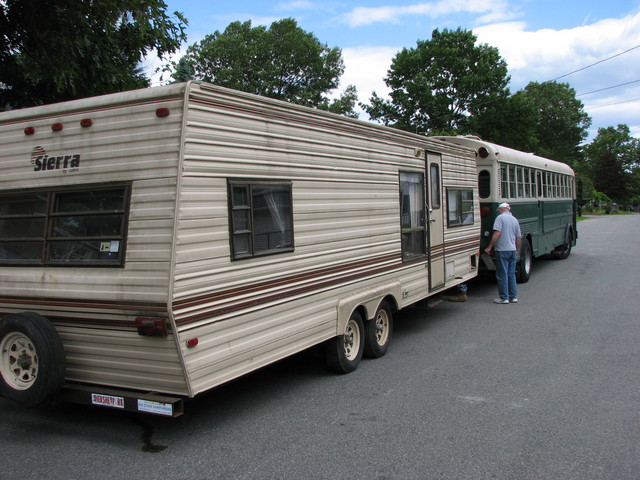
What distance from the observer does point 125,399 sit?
4109 millimetres

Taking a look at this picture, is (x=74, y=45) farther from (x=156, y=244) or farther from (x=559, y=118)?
(x=559, y=118)

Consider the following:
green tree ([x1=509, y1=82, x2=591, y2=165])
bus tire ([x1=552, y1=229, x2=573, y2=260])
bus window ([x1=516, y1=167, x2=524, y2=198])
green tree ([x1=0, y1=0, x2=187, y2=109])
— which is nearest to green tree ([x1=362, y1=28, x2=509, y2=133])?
bus tire ([x1=552, y1=229, x2=573, y2=260])

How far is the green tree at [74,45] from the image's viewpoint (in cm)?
719

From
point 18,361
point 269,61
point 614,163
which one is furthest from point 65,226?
point 614,163

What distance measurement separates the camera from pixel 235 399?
5.31 meters

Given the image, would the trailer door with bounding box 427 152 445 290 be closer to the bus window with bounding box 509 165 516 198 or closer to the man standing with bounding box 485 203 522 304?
the man standing with bounding box 485 203 522 304

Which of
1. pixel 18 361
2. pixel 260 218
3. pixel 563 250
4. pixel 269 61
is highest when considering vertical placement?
pixel 269 61

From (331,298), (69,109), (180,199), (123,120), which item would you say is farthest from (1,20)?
(331,298)

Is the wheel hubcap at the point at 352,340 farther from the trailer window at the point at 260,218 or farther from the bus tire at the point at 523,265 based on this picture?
the bus tire at the point at 523,265

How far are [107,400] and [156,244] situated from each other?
133 cm

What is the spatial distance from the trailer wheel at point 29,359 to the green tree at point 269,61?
33489 millimetres

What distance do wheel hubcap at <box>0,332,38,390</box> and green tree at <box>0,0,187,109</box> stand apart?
14.6 feet

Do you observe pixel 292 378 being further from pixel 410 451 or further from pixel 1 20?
pixel 1 20

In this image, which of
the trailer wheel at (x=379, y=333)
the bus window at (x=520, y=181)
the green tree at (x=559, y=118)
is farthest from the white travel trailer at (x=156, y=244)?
the green tree at (x=559, y=118)
